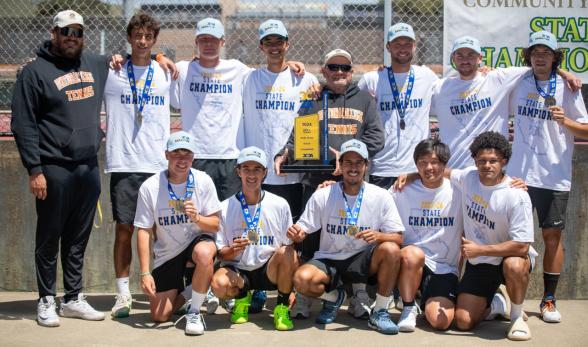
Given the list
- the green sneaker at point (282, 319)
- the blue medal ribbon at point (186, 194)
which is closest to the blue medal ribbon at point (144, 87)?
the blue medal ribbon at point (186, 194)

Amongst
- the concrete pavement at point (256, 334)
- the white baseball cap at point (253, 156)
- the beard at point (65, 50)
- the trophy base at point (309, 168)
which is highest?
the beard at point (65, 50)

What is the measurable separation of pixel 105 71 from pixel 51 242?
141 cm

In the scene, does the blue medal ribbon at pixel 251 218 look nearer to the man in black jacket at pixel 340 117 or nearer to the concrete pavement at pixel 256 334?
the man in black jacket at pixel 340 117

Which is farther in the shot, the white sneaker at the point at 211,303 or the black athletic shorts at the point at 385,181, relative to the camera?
the black athletic shorts at the point at 385,181

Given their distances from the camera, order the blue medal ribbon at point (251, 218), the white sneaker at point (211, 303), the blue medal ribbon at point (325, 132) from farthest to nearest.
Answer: the white sneaker at point (211, 303)
the blue medal ribbon at point (325, 132)
the blue medal ribbon at point (251, 218)

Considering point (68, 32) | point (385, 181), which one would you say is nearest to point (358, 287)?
point (385, 181)

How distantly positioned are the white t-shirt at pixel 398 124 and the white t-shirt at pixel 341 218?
1.48 ft

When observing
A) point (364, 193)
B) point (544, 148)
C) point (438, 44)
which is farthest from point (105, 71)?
point (544, 148)

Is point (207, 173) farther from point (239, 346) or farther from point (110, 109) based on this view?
point (239, 346)

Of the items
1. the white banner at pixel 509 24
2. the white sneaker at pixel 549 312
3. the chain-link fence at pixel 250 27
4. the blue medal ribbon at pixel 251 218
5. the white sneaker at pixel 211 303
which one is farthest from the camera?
the chain-link fence at pixel 250 27

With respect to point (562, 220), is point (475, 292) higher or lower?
lower

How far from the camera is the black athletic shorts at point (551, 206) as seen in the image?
6527 millimetres

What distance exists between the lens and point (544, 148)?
6.53m

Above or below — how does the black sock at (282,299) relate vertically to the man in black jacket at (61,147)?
below
